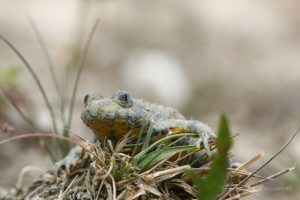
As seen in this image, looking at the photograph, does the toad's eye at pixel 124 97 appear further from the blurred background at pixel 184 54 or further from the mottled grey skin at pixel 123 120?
the blurred background at pixel 184 54

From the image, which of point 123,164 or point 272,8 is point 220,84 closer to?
point 272,8

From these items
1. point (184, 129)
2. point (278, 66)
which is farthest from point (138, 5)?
point (184, 129)

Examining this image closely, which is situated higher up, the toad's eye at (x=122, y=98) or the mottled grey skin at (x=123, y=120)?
the toad's eye at (x=122, y=98)

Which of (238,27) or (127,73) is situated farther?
(238,27)

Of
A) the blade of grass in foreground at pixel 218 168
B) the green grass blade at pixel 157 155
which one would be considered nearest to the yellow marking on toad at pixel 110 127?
the green grass blade at pixel 157 155

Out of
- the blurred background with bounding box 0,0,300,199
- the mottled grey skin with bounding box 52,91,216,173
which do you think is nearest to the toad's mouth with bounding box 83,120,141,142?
the mottled grey skin with bounding box 52,91,216,173

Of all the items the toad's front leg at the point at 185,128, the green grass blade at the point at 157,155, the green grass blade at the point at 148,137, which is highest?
the toad's front leg at the point at 185,128

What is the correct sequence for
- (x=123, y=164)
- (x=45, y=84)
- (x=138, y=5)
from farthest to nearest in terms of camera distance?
(x=138, y=5)
(x=45, y=84)
(x=123, y=164)

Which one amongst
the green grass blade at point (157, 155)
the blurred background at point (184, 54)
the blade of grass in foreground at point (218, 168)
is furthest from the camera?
the blurred background at point (184, 54)

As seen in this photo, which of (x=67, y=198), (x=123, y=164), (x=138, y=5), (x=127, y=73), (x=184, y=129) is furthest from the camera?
(x=138, y=5)
